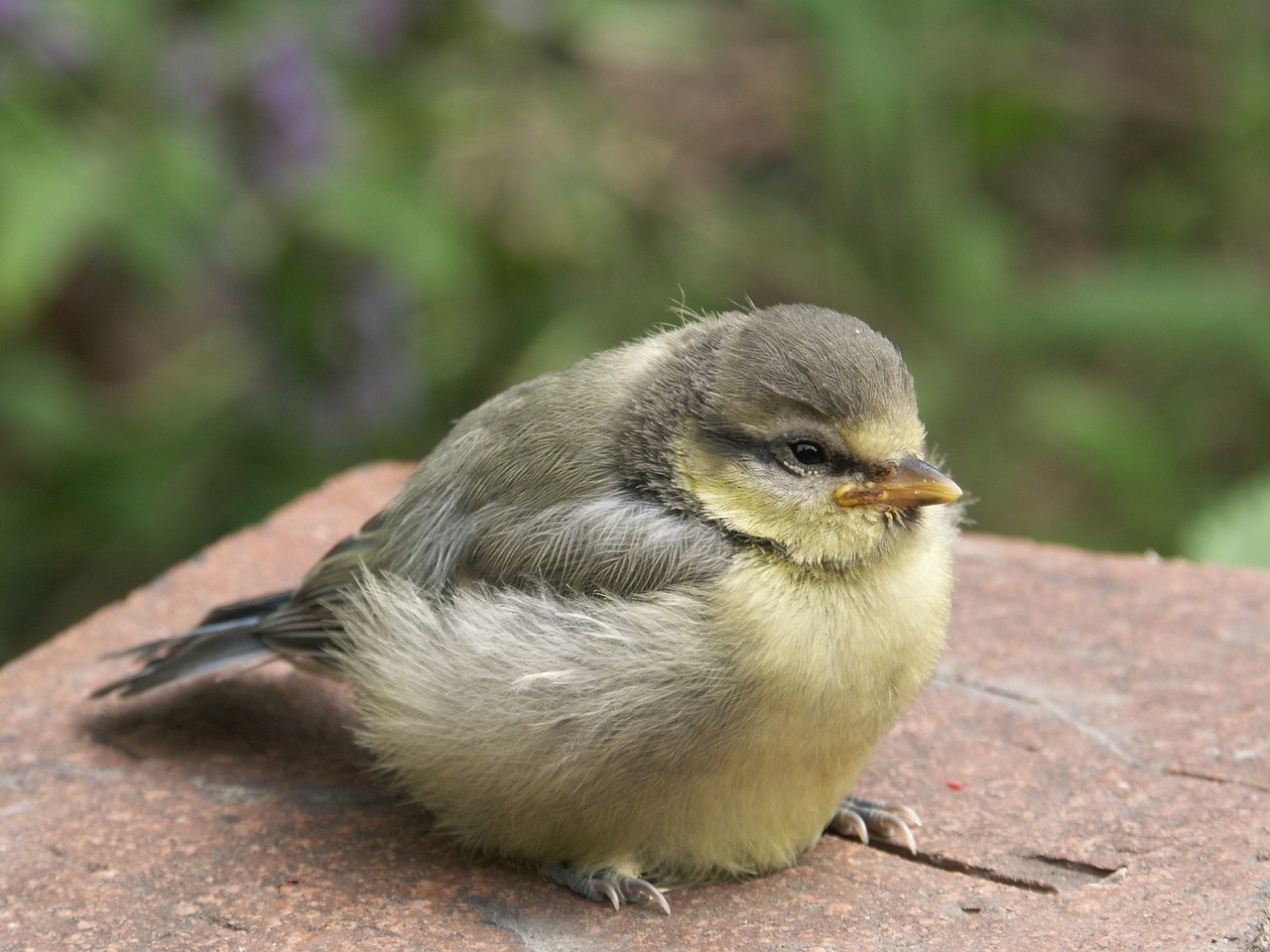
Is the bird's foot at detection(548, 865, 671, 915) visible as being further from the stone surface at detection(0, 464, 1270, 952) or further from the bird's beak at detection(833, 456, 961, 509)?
the bird's beak at detection(833, 456, 961, 509)

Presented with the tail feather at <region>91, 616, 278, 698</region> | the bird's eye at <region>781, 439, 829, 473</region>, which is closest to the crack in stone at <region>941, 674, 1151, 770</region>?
the bird's eye at <region>781, 439, 829, 473</region>

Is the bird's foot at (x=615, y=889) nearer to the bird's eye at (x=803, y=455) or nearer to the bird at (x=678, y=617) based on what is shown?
the bird at (x=678, y=617)

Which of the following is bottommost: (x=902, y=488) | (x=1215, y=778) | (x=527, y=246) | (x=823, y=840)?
(x=823, y=840)

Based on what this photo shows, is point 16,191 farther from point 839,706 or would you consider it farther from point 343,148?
point 839,706

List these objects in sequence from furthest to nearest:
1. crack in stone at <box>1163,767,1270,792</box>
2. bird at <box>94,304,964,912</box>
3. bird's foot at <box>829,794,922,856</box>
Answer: crack in stone at <box>1163,767,1270,792</box>, bird's foot at <box>829,794,922,856</box>, bird at <box>94,304,964,912</box>

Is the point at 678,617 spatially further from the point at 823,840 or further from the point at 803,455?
the point at 823,840

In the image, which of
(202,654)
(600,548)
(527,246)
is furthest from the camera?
(527,246)

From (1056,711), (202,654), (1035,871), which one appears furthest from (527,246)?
(1035,871)
